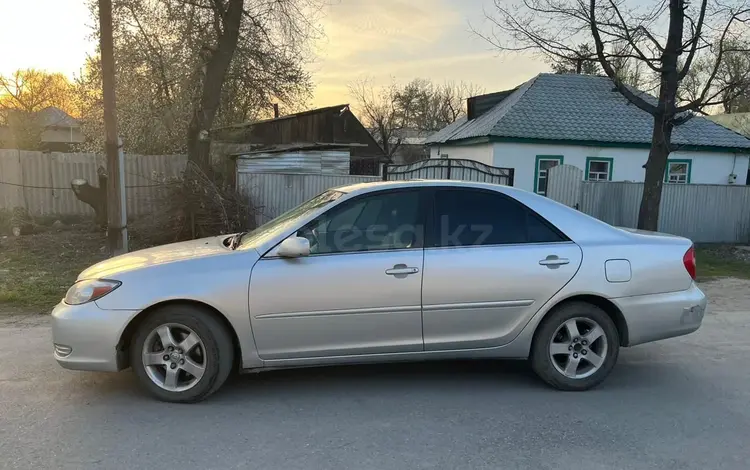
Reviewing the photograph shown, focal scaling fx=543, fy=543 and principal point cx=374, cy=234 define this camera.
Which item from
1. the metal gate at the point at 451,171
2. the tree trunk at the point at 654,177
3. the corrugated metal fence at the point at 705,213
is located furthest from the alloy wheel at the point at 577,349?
the corrugated metal fence at the point at 705,213

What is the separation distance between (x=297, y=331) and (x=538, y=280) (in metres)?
1.85

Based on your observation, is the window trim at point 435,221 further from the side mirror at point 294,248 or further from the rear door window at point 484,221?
the side mirror at point 294,248

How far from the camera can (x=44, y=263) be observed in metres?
9.30

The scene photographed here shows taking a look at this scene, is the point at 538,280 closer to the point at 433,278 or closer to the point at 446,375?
the point at 433,278

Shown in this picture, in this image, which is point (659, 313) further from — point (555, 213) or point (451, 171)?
point (451, 171)

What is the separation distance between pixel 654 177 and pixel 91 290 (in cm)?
1047

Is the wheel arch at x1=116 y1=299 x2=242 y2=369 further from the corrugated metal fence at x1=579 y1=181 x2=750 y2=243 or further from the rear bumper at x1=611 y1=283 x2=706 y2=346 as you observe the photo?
the corrugated metal fence at x1=579 y1=181 x2=750 y2=243

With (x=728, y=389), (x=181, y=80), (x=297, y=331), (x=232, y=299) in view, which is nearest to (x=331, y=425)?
(x=297, y=331)

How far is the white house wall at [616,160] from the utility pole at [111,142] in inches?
445

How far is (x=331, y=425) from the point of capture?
361 centimetres

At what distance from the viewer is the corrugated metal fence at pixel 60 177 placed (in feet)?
47.4

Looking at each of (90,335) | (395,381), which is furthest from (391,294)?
(90,335)

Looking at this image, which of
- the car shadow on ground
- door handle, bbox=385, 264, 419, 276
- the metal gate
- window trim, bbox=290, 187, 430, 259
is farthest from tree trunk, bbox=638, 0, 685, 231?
door handle, bbox=385, 264, 419, 276

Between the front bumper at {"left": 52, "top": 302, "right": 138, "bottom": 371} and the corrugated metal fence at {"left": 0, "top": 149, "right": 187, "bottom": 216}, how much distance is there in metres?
11.1
